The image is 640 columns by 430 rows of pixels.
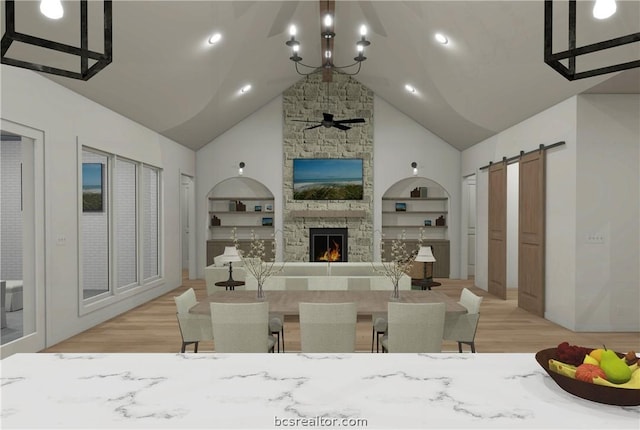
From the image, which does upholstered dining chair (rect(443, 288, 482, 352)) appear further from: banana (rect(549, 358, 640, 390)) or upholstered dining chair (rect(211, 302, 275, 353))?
banana (rect(549, 358, 640, 390))

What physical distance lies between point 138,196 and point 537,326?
603cm

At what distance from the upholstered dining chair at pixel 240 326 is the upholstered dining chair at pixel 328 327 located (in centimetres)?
31

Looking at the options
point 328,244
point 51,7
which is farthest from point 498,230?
point 51,7

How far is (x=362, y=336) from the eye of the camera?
5.30m

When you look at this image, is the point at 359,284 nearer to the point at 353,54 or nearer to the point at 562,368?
the point at 562,368

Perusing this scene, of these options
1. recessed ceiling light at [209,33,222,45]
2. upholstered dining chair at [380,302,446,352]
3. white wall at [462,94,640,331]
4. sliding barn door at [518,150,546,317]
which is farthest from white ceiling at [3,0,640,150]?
upholstered dining chair at [380,302,446,352]

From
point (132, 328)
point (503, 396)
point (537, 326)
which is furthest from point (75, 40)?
point (537, 326)

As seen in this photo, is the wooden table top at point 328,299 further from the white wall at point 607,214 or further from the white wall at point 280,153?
the white wall at point 280,153

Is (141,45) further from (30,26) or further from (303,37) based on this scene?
(303,37)

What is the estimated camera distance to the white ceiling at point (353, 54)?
4.78 metres

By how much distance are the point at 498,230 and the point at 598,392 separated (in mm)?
6963

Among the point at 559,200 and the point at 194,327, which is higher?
the point at 559,200

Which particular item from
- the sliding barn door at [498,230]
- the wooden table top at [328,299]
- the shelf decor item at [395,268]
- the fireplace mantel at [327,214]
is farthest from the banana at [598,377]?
the fireplace mantel at [327,214]

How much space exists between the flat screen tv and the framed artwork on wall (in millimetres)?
4489
